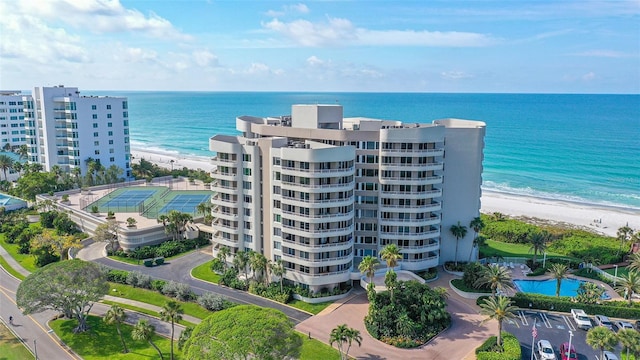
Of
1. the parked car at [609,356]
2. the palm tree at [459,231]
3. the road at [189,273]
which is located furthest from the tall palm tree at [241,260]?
the parked car at [609,356]

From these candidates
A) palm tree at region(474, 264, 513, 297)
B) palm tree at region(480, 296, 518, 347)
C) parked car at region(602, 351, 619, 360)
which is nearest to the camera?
parked car at region(602, 351, 619, 360)

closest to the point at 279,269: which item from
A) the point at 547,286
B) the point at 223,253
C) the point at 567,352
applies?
Result: the point at 223,253

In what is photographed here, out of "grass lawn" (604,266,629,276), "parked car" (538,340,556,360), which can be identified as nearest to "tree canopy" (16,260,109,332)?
"parked car" (538,340,556,360)

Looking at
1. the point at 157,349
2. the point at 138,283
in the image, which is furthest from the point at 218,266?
the point at 157,349

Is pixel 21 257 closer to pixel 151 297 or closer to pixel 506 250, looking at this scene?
pixel 151 297

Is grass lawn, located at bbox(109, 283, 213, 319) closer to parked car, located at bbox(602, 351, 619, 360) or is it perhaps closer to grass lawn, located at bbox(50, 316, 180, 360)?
grass lawn, located at bbox(50, 316, 180, 360)
